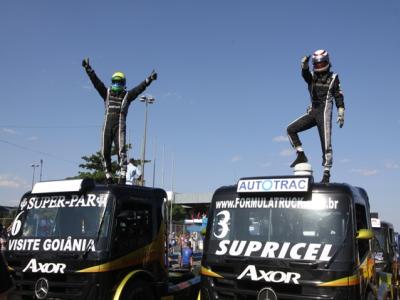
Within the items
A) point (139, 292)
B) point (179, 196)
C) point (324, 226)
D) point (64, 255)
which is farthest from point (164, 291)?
point (179, 196)

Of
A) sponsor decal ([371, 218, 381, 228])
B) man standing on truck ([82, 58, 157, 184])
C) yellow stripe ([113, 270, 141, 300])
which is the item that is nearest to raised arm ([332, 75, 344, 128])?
man standing on truck ([82, 58, 157, 184])

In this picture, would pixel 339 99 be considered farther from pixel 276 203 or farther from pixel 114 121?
pixel 114 121

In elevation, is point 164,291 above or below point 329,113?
below

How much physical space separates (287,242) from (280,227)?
0.24 m

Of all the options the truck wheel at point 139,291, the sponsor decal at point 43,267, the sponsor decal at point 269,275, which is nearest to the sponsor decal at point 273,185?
the sponsor decal at point 269,275

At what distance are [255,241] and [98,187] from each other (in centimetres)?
239

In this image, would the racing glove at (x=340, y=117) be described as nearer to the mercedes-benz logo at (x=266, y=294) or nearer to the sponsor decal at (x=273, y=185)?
the sponsor decal at (x=273, y=185)

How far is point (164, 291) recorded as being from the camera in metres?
7.73

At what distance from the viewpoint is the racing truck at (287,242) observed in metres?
5.88

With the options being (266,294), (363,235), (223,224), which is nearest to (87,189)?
(223,224)

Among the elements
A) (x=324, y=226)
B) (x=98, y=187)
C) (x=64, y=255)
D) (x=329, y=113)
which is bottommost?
(x=64, y=255)

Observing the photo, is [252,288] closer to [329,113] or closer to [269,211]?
[269,211]

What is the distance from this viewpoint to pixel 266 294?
602 cm

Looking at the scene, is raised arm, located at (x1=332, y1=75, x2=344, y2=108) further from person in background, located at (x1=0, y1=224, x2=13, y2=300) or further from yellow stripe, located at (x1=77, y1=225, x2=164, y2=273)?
person in background, located at (x1=0, y1=224, x2=13, y2=300)
